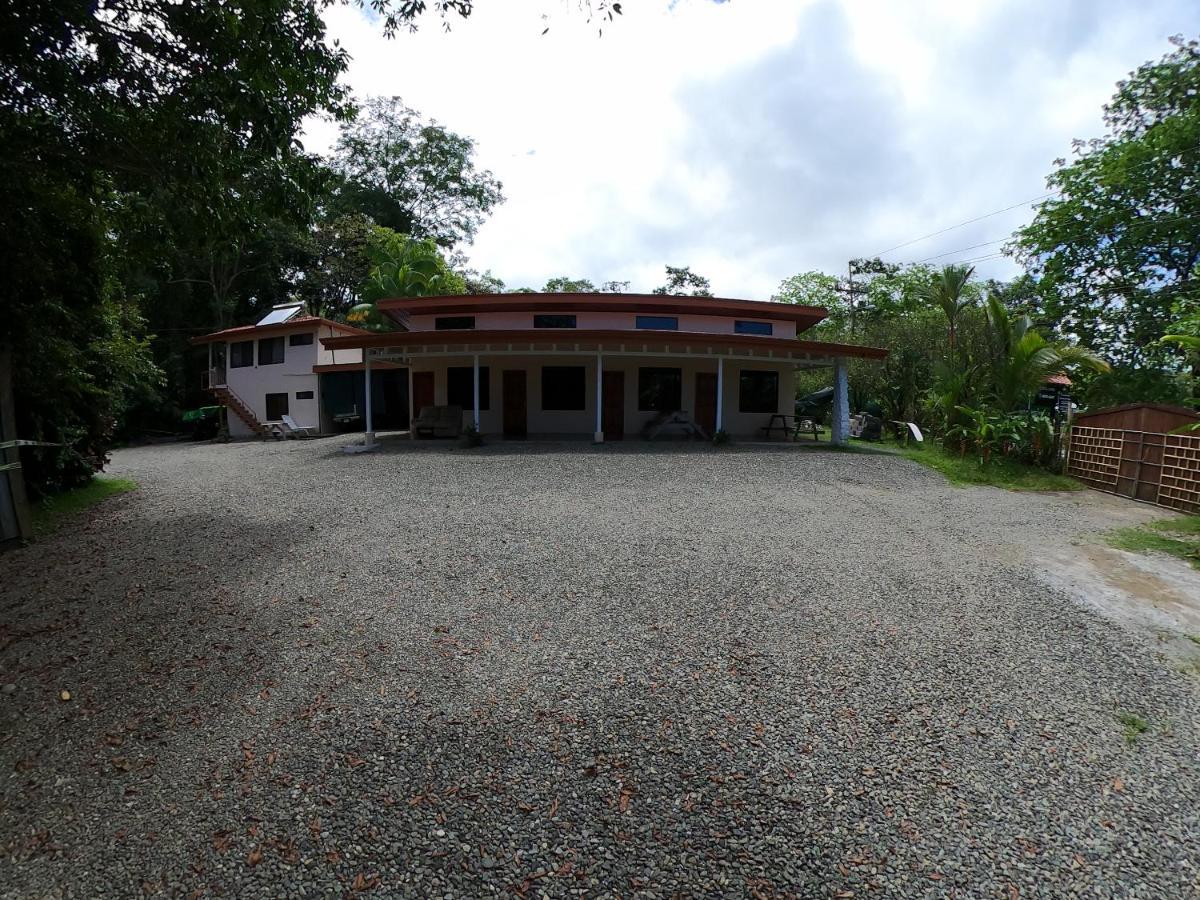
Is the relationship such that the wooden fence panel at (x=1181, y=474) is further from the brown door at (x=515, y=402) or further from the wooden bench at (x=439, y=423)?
the wooden bench at (x=439, y=423)

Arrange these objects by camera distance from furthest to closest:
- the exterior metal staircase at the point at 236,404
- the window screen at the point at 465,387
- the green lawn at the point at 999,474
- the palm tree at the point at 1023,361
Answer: the exterior metal staircase at the point at 236,404
the window screen at the point at 465,387
the palm tree at the point at 1023,361
the green lawn at the point at 999,474

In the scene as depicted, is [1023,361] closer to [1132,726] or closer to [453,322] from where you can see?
[1132,726]

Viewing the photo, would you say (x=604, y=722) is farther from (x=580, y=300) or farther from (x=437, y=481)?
(x=580, y=300)

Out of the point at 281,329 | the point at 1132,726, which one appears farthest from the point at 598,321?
the point at 1132,726

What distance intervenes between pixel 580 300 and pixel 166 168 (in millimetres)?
11234

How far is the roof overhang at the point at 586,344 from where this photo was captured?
13734mm

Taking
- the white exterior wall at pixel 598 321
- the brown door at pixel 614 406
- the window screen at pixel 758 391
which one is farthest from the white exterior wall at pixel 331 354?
the window screen at pixel 758 391

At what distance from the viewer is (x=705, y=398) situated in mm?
17234

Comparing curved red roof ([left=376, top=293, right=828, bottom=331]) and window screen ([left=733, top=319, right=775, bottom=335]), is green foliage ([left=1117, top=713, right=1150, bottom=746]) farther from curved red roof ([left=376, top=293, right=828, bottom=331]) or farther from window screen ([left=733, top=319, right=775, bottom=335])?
window screen ([left=733, top=319, right=775, bottom=335])

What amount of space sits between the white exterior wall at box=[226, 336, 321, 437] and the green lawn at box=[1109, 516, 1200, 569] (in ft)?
72.4

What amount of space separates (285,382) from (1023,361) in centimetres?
2304

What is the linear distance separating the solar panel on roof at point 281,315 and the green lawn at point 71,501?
13.7 m

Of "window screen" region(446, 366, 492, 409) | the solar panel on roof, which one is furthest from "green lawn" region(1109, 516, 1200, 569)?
the solar panel on roof

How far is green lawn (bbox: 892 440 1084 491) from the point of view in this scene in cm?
1101
